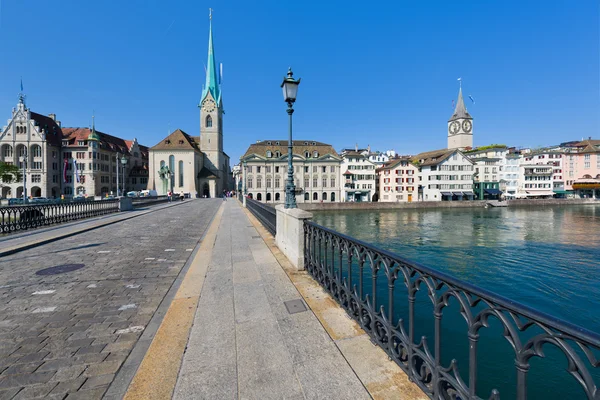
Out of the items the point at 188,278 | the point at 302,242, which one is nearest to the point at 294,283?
the point at 302,242

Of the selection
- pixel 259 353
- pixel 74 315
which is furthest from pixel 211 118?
pixel 259 353

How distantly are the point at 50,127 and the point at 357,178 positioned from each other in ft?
234

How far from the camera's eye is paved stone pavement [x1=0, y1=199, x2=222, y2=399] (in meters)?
2.61

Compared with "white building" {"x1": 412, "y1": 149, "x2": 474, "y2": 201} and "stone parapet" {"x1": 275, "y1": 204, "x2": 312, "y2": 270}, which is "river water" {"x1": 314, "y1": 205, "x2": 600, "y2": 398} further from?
"white building" {"x1": 412, "y1": 149, "x2": 474, "y2": 201}

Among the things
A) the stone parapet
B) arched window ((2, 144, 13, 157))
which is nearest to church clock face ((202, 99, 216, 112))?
arched window ((2, 144, 13, 157))

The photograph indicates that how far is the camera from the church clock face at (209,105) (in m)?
73.6

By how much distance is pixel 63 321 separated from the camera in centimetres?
371

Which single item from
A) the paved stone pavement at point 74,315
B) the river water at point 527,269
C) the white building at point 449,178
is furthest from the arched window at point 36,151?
the white building at point 449,178

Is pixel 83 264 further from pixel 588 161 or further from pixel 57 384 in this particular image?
pixel 588 161

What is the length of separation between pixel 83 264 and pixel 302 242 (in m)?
5.19

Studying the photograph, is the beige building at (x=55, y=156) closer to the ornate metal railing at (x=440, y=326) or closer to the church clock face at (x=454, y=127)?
the ornate metal railing at (x=440, y=326)

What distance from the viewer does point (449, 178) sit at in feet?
234

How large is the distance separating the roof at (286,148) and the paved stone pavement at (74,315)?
2483 inches

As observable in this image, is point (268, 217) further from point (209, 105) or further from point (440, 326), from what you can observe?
point (209, 105)
